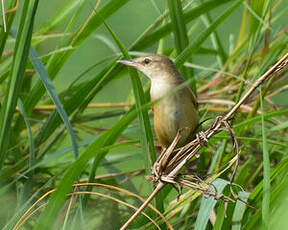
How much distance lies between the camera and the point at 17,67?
4.80ft

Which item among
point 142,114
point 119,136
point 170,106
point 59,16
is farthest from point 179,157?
point 59,16

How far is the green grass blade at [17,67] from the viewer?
1.45m

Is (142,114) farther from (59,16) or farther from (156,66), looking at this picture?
(59,16)

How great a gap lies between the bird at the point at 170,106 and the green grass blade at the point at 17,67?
349mm

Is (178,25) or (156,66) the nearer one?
(178,25)

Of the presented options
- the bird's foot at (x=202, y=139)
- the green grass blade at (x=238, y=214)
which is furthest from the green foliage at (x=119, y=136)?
the bird's foot at (x=202, y=139)

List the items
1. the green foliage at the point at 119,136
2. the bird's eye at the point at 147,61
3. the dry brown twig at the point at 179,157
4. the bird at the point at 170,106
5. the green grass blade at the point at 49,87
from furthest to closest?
the bird's eye at the point at 147,61, the bird at the point at 170,106, the green grass blade at the point at 49,87, the green foliage at the point at 119,136, the dry brown twig at the point at 179,157

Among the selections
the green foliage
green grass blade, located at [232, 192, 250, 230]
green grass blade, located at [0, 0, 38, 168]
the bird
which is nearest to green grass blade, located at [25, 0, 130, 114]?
the green foliage

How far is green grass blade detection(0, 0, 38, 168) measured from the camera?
1.45 meters

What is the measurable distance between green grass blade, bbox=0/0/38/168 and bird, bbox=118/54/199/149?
349 millimetres

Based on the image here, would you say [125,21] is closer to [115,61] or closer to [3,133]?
[115,61]

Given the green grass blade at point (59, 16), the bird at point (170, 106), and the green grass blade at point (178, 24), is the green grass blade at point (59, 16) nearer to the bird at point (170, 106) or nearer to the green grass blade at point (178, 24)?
the bird at point (170, 106)

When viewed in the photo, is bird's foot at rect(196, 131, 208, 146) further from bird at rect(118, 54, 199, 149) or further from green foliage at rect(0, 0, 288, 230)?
bird at rect(118, 54, 199, 149)

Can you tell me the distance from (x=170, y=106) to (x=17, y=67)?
0.52 m
